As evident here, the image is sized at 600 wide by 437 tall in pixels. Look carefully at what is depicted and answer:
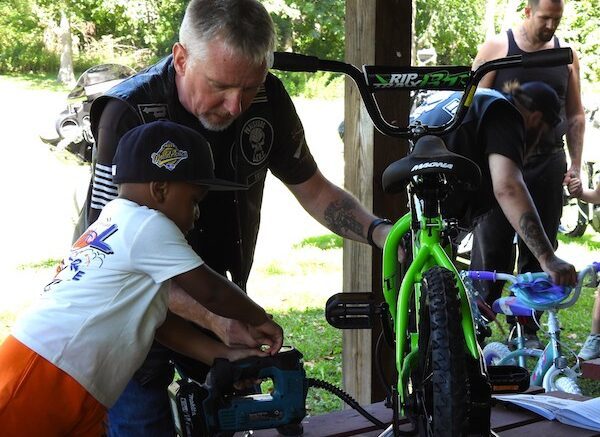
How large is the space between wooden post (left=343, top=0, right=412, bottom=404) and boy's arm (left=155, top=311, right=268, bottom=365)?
989mm

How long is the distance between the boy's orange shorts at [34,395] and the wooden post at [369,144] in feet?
4.57

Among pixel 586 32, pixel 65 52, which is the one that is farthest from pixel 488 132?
pixel 65 52

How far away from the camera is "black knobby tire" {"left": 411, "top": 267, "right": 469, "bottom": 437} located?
175cm

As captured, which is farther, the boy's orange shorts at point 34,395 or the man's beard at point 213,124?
the man's beard at point 213,124

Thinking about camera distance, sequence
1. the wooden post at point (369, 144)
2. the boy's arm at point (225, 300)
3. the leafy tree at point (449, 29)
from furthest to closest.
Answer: the leafy tree at point (449, 29)
the wooden post at point (369, 144)
the boy's arm at point (225, 300)

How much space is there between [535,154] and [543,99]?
11.7 inches

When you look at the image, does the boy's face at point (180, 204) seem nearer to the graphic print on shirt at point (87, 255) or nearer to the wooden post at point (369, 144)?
the graphic print on shirt at point (87, 255)

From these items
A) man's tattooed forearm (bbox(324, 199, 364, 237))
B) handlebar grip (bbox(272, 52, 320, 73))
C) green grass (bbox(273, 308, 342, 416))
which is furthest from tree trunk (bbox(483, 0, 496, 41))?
handlebar grip (bbox(272, 52, 320, 73))

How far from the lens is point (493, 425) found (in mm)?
2428

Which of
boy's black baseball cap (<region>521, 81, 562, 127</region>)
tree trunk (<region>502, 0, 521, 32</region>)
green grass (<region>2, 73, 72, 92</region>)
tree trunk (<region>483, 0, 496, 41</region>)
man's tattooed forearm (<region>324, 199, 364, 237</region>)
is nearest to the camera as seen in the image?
man's tattooed forearm (<region>324, 199, 364, 237</region>)

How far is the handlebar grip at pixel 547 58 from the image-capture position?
2.22 meters

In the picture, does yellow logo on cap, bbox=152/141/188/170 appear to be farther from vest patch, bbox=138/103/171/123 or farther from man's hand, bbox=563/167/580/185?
man's hand, bbox=563/167/580/185

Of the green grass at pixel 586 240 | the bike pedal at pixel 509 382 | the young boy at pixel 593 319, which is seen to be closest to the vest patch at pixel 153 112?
the bike pedal at pixel 509 382

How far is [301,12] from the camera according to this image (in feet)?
53.1
